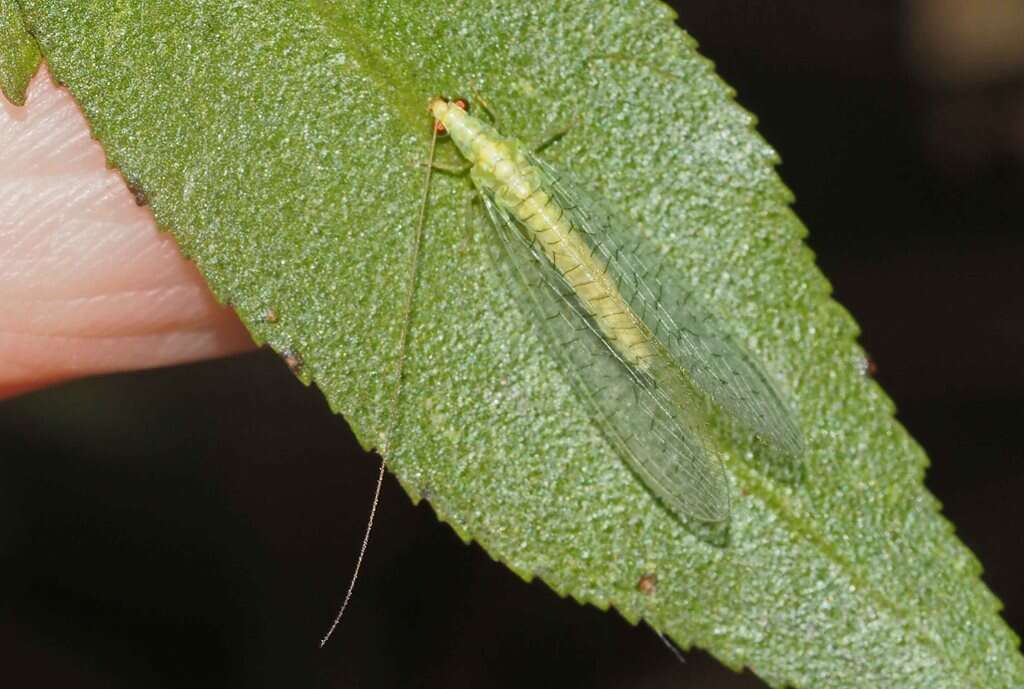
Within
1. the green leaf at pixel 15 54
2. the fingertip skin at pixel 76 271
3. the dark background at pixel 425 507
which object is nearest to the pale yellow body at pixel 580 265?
the fingertip skin at pixel 76 271

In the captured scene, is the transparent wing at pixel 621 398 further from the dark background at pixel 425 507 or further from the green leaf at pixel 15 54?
the dark background at pixel 425 507

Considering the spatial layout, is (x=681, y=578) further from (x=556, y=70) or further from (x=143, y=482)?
(x=143, y=482)

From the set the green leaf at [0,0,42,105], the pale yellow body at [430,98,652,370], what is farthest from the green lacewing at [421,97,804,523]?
the green leaf at [0,0,42,105]

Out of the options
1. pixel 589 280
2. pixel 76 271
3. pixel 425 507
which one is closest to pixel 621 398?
pixel 589 280

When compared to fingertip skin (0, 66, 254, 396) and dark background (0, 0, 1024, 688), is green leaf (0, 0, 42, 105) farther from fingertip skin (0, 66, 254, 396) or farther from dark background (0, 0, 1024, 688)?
dark background (0, 0, 1024, 688)

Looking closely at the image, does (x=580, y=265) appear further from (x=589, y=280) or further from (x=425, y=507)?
(x=425, y=507)

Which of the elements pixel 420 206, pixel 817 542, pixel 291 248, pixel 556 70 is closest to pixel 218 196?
pixel 291 248
